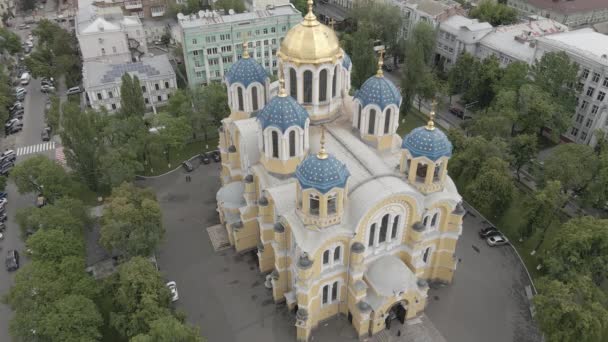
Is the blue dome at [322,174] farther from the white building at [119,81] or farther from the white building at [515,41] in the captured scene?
the white building at [515,41]

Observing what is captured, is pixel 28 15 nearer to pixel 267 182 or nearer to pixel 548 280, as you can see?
pixel 267 182

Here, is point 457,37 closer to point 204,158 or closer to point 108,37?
point 204,158

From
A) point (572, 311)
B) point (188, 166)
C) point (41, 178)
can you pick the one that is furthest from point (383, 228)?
point (41, 178)

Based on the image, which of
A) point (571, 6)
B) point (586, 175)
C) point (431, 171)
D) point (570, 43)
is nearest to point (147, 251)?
point (431, 171)

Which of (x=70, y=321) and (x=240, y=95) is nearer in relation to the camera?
(x=70, y=321)

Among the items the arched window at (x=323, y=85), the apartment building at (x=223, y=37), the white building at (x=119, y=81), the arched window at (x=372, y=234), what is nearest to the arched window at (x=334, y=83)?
the arched window at (x=323, y=85)
